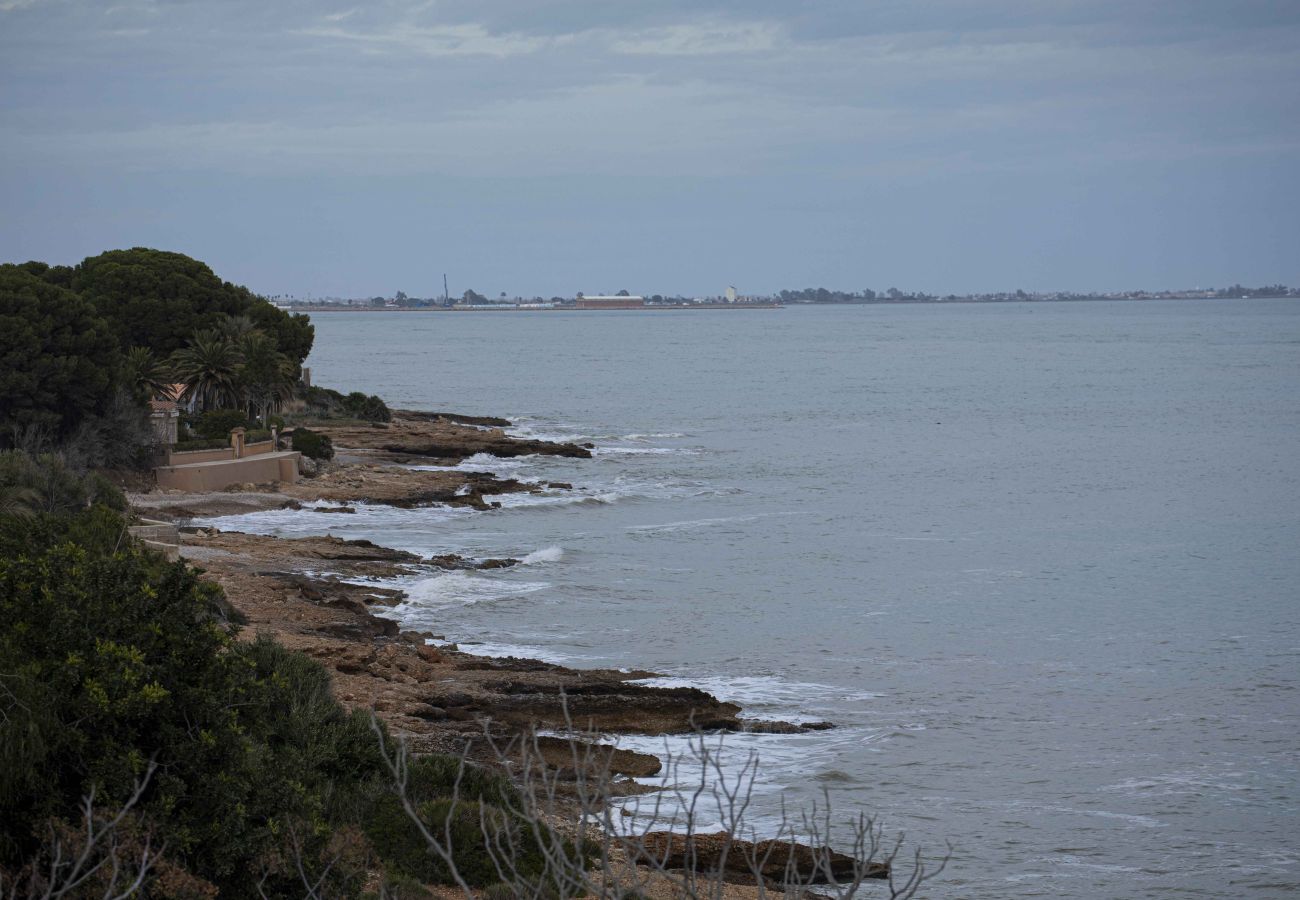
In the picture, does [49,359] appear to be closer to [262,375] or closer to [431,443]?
[262,375]

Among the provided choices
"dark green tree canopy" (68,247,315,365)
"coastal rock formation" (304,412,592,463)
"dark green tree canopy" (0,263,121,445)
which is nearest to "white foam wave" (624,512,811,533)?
"coastal rock formation" (304,412,592,463)

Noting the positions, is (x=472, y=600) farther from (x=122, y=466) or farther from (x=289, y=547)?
(x=122, y=466)

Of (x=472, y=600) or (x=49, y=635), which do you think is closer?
(x=49, y=635)

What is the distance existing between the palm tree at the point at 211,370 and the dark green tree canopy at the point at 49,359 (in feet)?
29.4

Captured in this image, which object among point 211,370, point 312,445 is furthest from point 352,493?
point 211,370

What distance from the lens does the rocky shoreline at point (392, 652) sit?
1939 cm

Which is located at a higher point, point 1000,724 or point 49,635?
point 49,635

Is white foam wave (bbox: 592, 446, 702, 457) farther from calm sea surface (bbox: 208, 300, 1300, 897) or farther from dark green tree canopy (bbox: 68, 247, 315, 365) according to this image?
dark green tree canopy (bbox: 68, 247, 315, 365)

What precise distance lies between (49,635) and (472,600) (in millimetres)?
18685

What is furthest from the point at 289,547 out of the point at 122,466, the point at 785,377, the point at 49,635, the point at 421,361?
the point at 421,361

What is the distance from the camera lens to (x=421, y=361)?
156875mm

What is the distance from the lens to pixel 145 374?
49.1 metres

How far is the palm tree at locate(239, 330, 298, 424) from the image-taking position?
52938 mm

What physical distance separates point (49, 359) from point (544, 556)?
17.1 meters
